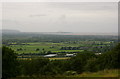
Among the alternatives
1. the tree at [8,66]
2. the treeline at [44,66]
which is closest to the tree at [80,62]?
the treeline at [44,66]

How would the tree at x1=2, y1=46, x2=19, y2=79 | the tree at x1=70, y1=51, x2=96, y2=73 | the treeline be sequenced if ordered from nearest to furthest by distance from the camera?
the tree at x1=2, y1=46, x2=19, y2=79 < the treeline < the tree at x1=70, y1=51, x2=96, y2=73

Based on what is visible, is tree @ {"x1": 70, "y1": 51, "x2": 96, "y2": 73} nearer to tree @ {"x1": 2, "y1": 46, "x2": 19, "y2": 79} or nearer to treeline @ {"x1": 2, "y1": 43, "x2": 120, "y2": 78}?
treeline @ {"x1": 2, "y1": 43, "x2": 120, "y2": 78}

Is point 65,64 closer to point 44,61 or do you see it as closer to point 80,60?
point 80,60

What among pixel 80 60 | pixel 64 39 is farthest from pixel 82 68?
pixel 64 39

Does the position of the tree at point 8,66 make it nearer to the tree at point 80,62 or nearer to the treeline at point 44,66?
the treeline at point 44,66

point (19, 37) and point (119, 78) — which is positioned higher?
point (19, 37)

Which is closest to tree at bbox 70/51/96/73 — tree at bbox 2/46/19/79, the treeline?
the treeline

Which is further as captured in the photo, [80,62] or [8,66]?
[80,62]

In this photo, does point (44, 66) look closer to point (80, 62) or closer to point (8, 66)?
point (8, 66)

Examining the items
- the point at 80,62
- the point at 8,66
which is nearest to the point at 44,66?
the point at 8,66

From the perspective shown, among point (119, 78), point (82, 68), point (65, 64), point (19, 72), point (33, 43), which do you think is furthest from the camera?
point (33, 43)

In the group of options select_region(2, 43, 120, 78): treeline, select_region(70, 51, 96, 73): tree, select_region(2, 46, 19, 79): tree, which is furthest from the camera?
select_region(70, 51, 96, 73): tree
